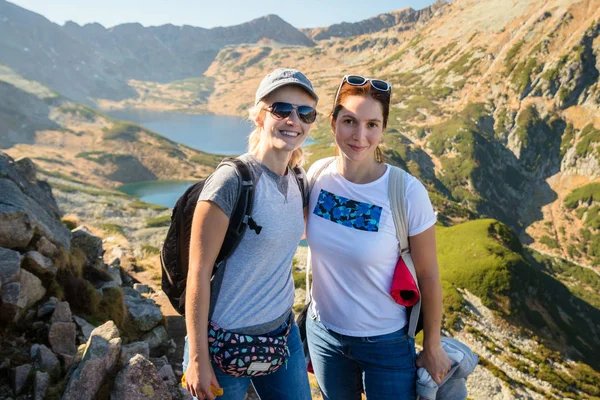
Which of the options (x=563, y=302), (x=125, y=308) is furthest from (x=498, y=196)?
(x=125, y=308)

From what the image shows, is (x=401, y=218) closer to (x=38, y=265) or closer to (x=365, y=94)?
(x=365, y=94)

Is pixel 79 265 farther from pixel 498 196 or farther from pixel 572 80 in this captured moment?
pixel 572 80

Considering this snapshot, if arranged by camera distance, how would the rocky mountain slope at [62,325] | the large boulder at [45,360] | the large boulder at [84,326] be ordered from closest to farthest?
the rocky mountain slope at [62,325] < the large boulder at [45,360] < the large boulder at [84,326]

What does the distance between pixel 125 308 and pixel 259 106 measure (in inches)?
333

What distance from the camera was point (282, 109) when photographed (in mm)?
3682

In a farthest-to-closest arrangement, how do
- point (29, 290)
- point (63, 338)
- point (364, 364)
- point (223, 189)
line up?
1. point (29, 290)
2. point (63, 338)
3. point (364, 364)
4. point (223, 189)

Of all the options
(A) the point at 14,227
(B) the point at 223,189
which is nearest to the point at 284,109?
(B) the point at 223,189

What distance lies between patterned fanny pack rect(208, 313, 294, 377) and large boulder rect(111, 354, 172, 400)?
87.7 inches

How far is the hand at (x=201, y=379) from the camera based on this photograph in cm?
331

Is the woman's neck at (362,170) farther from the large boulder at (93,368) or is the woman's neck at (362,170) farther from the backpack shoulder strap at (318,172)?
the large boulder at (93,368)

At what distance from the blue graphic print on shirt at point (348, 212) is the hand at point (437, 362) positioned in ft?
4.63

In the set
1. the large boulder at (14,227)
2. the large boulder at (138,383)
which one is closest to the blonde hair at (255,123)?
the large boulder at (138,383)

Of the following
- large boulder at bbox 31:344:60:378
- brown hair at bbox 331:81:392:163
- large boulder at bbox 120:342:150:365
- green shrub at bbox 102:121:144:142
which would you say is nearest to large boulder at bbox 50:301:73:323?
large boulder at bbox 31:344:60:378

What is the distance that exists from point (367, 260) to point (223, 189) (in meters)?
1.66
